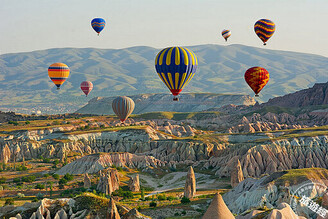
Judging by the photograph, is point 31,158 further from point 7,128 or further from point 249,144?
point 249,144

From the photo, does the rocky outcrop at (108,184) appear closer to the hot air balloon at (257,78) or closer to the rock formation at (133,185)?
the rock formation at (133,185)

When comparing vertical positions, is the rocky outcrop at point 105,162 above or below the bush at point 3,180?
above

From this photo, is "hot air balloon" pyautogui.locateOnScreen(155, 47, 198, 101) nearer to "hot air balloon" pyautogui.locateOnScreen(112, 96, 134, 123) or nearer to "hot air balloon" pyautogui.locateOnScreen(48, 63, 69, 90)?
"hot air balloon" pyautogui.locateOnScreen(112, 96, 134, 123)

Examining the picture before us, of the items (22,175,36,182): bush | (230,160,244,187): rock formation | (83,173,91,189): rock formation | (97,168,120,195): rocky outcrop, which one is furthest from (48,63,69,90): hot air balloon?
(230,160,244,187): rock formation

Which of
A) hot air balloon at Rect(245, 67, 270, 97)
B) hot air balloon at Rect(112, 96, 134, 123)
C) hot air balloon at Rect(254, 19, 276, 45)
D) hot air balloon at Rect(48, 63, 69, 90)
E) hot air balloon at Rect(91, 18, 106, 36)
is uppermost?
hot air balloon at Rect(91, 18, 106, 36)

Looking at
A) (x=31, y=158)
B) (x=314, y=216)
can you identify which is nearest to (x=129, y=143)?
(x=31, y=158)

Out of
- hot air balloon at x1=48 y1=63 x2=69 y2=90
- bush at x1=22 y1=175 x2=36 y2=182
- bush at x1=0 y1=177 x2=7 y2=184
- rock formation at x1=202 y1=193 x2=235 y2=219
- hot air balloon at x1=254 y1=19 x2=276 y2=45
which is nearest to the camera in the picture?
rock formation at x1=202 y1=193 x2=235 y2=219

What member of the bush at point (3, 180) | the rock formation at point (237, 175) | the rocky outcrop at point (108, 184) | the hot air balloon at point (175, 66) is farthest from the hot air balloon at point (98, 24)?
the rock formation at point (237, 175)
